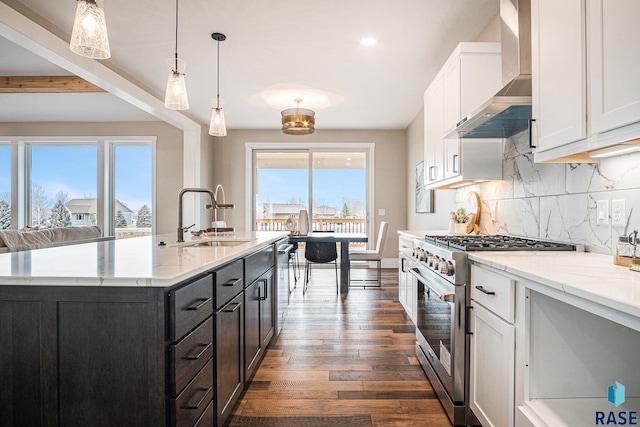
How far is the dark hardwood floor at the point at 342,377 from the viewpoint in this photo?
1.88 m

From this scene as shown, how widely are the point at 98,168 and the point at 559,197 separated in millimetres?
6966

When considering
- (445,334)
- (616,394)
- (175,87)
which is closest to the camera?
(616,394)

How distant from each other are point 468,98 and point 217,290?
2.27 m

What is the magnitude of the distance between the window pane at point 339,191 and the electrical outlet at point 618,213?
532 cm

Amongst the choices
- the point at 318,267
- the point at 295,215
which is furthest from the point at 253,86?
the point at 318,267

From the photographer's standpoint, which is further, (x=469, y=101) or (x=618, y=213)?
(x=469, y=101)

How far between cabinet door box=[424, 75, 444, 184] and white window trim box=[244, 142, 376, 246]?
3141mm

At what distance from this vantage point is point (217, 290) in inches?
61.9

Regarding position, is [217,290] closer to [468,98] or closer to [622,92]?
[622,92]

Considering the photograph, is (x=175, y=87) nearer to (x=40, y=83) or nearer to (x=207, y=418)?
(x=207, y=418)

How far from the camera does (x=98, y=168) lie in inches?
254

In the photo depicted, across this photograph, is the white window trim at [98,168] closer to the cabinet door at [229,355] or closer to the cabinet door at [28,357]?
the cabinet door at [229,355]

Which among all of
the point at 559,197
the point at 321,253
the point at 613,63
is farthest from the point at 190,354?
the point at 321,253

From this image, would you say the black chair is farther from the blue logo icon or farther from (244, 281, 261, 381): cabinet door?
the blue logo icon
